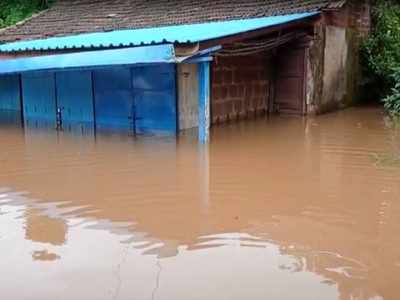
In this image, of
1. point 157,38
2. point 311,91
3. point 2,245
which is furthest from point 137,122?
point 2,245

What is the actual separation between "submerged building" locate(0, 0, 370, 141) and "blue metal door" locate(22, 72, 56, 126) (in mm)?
26

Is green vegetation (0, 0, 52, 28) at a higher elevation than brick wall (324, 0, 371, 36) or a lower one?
higher

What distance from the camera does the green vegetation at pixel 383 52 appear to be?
14758 millimetres

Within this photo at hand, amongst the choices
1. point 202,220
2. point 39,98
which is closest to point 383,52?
point 39,98

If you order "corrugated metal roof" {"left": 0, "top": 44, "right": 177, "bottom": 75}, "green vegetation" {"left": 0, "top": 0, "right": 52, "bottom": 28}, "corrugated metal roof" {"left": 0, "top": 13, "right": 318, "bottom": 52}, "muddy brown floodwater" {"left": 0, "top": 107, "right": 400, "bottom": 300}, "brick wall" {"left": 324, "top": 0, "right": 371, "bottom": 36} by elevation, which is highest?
"green vegetation" {"left": 0, "top": 0, "right": 52, "bottom": 28}

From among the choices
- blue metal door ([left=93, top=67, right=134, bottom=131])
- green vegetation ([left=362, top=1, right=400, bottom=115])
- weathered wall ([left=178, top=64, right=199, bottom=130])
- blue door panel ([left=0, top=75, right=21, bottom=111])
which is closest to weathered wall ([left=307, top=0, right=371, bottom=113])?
green vegetation ([left=362, top=1, right=400, bottom=115])

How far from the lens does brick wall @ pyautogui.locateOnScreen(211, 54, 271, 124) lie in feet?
38.5

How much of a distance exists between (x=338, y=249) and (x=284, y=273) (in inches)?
28.0

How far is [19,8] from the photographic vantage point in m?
21.6

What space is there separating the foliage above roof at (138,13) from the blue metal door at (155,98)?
9.84 feet

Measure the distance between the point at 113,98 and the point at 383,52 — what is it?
26.9ft

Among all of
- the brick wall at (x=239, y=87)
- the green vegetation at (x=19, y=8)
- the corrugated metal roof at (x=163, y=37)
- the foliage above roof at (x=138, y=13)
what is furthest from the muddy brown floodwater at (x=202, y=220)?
the green vegetation at (x=19, y=8)

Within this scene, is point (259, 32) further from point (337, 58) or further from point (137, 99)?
point (337, 58)

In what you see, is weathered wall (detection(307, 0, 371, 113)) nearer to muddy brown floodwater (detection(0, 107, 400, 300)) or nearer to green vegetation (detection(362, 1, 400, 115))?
green vegetation (detection(362, 1, 400, 115))
